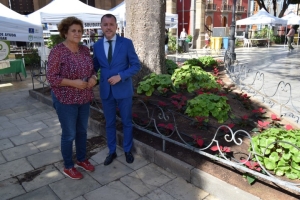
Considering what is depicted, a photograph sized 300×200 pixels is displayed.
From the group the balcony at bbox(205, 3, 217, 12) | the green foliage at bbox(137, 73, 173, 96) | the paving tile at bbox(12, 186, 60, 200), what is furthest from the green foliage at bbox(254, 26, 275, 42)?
the paving tile at bbox(12, 186, 60, 200)

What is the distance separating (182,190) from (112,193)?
30.9 inches

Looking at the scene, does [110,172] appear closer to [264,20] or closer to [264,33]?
[264,20]

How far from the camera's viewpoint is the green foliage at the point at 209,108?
4.18 m

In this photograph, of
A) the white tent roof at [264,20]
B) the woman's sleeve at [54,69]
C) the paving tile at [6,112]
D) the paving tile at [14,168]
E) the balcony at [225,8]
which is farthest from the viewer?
the balcony at [225,8]

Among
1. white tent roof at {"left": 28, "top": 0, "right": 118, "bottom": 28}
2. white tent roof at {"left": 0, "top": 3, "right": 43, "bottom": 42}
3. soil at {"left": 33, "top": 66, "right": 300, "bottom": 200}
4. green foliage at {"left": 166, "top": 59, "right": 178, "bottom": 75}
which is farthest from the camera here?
white tent roof at {"left": 28, "top": 0, "right": 118, "bottom": 28}

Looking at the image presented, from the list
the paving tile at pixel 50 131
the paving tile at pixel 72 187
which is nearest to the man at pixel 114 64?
the paving tile at pixel 72 187

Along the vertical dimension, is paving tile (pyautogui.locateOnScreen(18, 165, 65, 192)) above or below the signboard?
below

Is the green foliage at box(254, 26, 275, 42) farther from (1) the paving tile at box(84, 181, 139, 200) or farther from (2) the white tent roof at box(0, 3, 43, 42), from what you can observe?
(1) the paving tile at box(84, 181, 139, 200)

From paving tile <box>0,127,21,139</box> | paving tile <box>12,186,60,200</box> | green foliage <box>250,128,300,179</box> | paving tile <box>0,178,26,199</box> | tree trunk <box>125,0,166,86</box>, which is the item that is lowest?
paving tile <box>12,186,60,200</box>

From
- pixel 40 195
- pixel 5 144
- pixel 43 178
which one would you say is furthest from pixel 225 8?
pixel 40 195

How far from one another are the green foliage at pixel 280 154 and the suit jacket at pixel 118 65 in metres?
1.62

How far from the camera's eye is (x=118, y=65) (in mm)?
3182

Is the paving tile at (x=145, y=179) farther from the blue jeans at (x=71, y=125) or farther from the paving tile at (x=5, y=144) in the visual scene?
the paving tile at (x=5, y=144)

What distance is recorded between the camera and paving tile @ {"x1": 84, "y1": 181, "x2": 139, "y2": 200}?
9.30 ft
